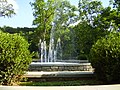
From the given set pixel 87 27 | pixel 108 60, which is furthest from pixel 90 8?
pixel 108 60

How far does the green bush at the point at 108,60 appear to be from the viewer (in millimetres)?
7562

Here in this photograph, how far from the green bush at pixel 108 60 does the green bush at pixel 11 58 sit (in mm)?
2195

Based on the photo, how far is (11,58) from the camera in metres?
7.26

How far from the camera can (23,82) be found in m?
8.21

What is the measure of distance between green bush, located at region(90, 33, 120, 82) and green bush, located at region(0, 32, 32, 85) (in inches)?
86.4

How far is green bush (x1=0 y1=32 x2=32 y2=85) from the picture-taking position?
7230 millimetres

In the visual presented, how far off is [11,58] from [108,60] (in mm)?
2735

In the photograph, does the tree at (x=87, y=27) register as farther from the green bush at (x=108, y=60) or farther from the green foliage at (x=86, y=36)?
the green bush at (x=108, y=60)

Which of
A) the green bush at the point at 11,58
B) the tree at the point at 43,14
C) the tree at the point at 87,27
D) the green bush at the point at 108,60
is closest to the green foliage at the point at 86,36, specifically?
the tree at the point at 87,27

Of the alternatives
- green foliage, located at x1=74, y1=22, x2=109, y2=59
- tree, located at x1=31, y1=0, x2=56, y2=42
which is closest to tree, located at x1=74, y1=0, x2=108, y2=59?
green foliage, located at x1=74, y1=22, x2=109, y2=59

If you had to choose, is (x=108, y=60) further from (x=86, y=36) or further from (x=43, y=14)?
(x=43, y=14)

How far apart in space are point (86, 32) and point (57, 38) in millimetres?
3233

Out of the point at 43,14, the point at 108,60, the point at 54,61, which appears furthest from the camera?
the point at 43,14

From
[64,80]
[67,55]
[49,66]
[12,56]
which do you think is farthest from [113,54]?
[67,55]
